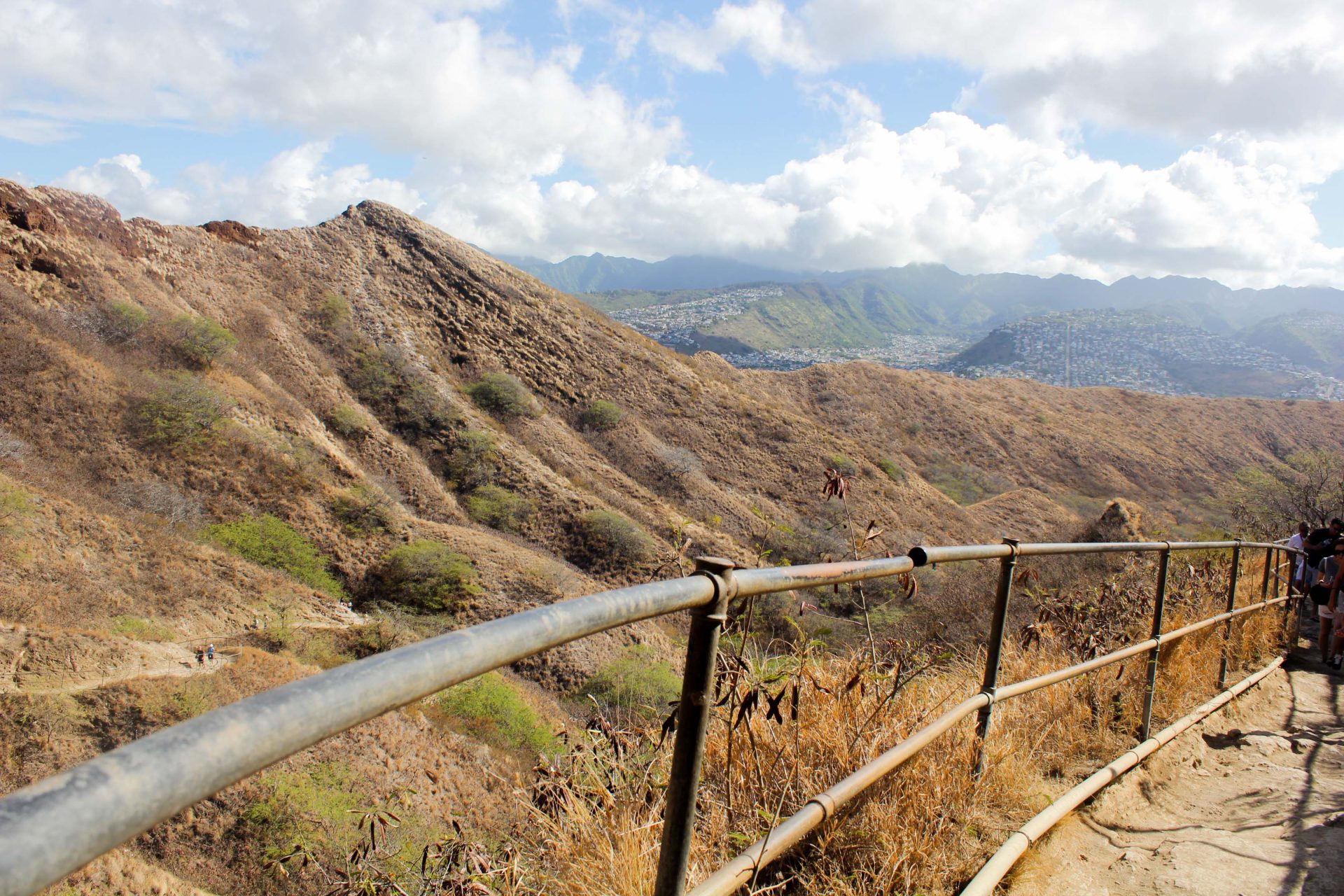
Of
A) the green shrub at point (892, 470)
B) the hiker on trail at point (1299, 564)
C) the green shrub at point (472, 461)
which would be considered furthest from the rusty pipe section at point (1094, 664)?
the green shrub at point (892, 470)

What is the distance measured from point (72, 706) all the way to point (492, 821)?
4.25 m

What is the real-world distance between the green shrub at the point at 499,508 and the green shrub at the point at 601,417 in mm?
6058

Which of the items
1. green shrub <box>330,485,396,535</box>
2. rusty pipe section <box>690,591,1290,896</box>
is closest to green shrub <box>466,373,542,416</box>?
green shrub <box>330,485,396,535</box>

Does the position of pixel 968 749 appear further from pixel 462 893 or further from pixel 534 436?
pixel 534 436

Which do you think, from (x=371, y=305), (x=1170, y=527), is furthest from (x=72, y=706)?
(x=1170, y=527)

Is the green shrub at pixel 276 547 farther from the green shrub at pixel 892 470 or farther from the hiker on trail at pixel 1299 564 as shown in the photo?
the green shrub at pixel 892 470

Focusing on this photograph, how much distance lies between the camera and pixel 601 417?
25.9 meters

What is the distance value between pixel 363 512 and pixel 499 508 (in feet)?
12.7

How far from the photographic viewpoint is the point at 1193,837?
3.45m

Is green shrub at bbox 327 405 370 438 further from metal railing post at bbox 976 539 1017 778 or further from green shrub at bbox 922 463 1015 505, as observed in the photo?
green shrub at bbox 922 463 1015 505

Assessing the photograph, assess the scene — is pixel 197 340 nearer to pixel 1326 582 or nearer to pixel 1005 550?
pixel 1005 550

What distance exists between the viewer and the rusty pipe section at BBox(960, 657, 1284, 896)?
2.62 metres

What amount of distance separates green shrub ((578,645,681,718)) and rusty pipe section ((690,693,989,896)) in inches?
373

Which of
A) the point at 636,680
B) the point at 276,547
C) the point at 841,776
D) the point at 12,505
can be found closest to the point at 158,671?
the point at 12,505
